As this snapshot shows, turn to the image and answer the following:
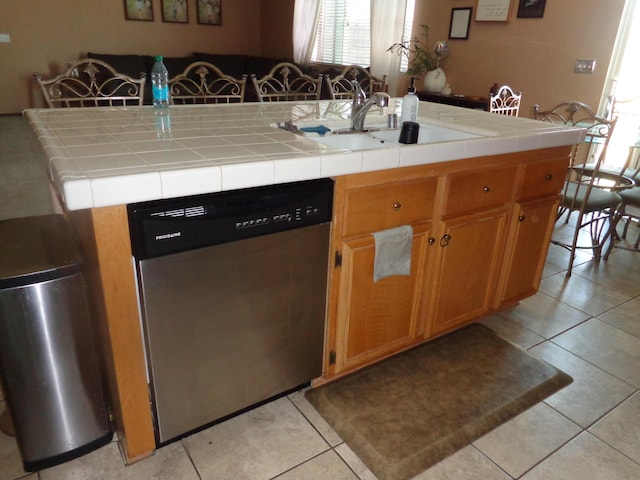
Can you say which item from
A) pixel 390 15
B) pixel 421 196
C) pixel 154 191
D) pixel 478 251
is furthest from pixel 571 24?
pixel 154 191

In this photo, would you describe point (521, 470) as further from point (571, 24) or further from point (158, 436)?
point (571, 24)

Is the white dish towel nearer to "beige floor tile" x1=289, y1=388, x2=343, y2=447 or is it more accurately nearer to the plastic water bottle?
"beige floor tile" x1=289, y1=388, x2=343, y2=447

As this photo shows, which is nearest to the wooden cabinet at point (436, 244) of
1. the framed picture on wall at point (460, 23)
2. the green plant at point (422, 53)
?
the green plant at point (422, 53)

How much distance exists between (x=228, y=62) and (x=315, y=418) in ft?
21.6

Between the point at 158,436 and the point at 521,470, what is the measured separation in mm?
1132

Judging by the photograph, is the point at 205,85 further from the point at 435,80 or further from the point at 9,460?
the point at 435,80

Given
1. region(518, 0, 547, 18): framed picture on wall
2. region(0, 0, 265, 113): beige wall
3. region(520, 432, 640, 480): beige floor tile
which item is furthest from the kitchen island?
region(0, 0, 265, 113): beige wall

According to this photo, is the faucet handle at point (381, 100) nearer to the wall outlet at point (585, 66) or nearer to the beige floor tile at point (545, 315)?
the beige floor tile at point (545, 315)

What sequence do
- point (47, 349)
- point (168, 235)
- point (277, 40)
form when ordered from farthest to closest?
point (277, 40) < point (47, 349) < point (168, 235)

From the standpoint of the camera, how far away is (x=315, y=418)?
65.4 inches

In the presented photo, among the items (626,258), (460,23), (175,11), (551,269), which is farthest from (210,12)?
(626,258)

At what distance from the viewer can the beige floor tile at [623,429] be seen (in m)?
1.61

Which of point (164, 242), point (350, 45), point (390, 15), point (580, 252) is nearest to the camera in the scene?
point (164, 242)

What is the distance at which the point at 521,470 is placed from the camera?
1.49 m
